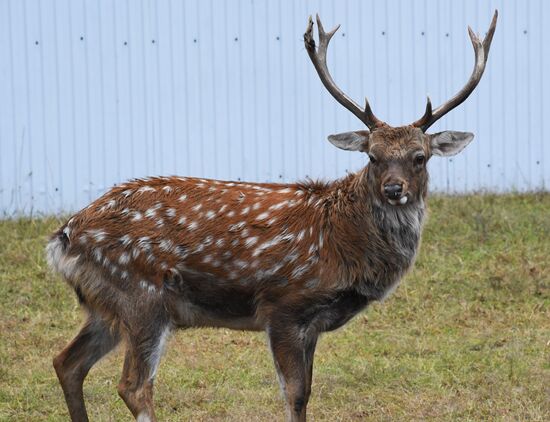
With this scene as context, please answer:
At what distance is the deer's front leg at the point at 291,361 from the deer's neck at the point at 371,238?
A: 0.44m

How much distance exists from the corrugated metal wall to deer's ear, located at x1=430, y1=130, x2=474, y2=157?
5286 millimetres

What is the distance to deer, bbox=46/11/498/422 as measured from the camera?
278 inches

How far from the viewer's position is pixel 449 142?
7.57 m

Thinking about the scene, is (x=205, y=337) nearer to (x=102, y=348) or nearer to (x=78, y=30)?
(x=102, y=348)

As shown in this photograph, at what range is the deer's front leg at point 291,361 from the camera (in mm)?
7027

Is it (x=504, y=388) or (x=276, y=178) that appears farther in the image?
(x=276, y=178)

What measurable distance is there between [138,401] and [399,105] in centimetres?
665

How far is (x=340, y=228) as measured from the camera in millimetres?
7320

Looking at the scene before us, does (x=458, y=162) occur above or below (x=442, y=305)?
above

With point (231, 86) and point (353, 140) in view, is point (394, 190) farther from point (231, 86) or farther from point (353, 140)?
point (231, 86)

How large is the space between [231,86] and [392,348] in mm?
4753

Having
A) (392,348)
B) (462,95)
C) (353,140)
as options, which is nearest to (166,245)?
(353,140)

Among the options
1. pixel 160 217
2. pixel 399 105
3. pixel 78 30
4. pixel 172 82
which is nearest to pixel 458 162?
pixel 399 105

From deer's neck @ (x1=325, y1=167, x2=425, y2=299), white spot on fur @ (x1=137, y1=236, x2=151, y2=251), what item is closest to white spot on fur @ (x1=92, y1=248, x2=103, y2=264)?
white spot on fur @ (x1=137, y1=236, x2=151, y2=251)
